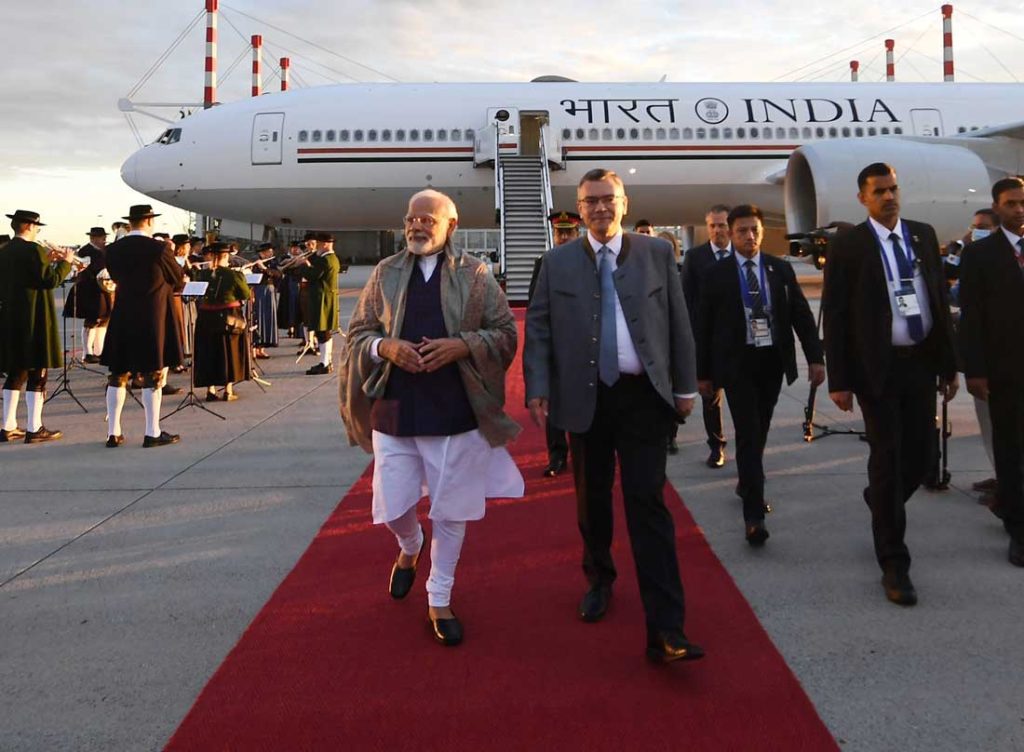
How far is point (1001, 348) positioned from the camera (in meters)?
3.34

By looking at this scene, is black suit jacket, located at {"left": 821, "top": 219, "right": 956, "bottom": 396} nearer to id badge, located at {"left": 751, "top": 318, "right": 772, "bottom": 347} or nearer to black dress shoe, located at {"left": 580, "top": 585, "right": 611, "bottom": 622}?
id badge, located at {"left": 751, "top": 318, "right": 772, "bottom": 347}

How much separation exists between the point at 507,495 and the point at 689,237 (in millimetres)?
18059

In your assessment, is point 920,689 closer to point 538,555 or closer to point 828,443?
point 538,555

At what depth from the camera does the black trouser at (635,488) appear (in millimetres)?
2502

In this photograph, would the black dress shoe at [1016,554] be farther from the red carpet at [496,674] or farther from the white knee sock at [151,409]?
the white knee sock at [151,409]

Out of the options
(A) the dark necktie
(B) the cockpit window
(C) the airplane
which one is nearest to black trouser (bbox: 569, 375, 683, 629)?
(A) the dark necktie

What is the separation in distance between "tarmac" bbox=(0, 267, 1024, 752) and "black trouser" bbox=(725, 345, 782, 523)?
0.22m

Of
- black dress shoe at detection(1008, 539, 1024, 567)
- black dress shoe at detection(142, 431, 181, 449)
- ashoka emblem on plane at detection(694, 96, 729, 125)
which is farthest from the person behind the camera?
ashoka emblem on plane at detection(694, 96, 729, 125)

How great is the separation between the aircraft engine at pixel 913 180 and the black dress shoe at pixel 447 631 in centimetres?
985

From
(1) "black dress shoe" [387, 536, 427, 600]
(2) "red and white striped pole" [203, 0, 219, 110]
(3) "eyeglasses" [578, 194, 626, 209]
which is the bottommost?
(1) "black dress shoe" [387, 536, 427, 600]

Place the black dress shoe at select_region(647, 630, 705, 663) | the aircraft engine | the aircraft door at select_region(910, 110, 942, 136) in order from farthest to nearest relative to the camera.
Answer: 1. the aircraft door at select_region(910, 110, 942, 136)
2. the aircraft engine
3. the black dress shoe at select_region(647, 630, 705, 663)

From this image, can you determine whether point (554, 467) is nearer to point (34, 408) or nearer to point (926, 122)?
point (34, 408)

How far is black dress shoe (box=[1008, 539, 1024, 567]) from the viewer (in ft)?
10.7

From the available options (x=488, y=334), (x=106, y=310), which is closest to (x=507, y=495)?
(x=488, y=334)
